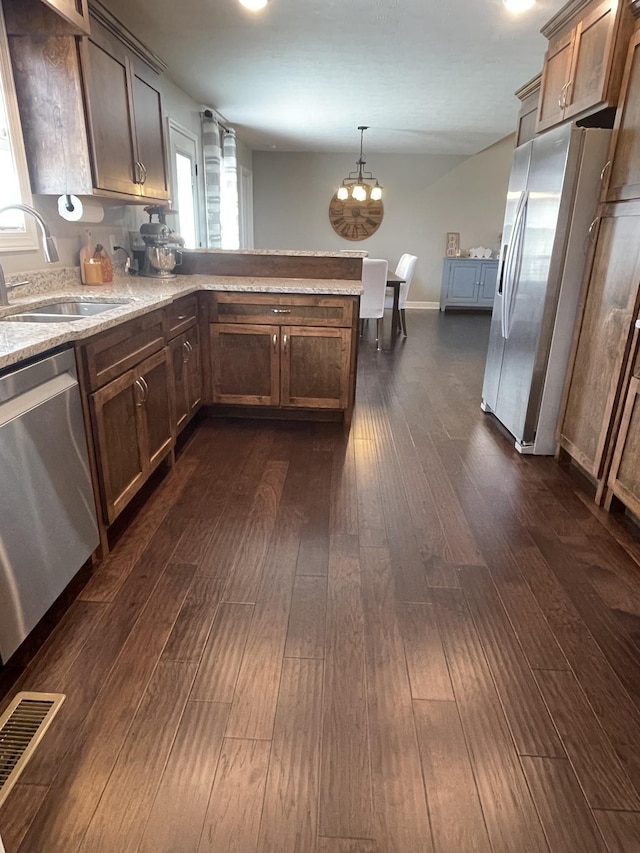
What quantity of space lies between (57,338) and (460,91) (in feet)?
14.6

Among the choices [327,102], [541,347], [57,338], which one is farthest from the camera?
[327,102]

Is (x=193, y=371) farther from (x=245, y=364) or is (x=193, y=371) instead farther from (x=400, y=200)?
(x=400, y=200)

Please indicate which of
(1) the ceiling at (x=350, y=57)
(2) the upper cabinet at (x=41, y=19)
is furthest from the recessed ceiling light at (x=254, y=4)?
(2) the upper cabinet at (x=41, y=19)

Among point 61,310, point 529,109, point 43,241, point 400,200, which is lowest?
point 61,310

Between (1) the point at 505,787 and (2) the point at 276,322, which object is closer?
(1) the point at 505,787

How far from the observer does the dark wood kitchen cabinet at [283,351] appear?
3.15 meters

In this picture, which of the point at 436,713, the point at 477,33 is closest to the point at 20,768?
the point at 436,713

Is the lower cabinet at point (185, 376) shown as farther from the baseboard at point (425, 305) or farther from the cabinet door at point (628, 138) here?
the baseboard at point (425, 305)

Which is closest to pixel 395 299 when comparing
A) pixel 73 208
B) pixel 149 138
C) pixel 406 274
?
pixel 406 274

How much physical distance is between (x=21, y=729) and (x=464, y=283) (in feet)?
27.3

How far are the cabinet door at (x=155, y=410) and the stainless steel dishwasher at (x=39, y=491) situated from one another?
0.54m

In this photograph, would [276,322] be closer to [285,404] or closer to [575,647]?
[285,404]

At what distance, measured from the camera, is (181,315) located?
2.84 meters

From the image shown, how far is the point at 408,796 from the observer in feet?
3.94
